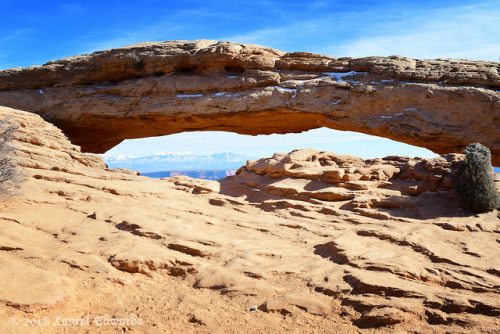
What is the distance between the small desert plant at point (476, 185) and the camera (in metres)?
10.6

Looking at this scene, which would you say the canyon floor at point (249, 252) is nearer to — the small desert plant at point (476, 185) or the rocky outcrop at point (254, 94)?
the small desert plant at point (476, 185)

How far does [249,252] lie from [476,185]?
25.1 feet

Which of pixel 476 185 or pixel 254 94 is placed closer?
pixel 476 185

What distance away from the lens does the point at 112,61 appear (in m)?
19.6

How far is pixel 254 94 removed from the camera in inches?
698

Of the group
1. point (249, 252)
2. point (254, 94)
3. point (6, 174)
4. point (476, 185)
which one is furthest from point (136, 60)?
point (476, 185)

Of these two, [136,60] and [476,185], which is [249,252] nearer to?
[476,185]

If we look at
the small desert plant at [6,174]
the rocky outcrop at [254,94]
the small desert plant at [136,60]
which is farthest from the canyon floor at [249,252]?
the small desert plant at [136,60]

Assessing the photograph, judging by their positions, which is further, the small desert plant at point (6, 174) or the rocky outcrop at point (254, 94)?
the rocky outcrop at point (254, 94)

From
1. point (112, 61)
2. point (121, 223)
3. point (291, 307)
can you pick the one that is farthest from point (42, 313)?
point (112, 61)

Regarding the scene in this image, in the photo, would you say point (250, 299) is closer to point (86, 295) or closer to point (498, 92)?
point (86, 295)

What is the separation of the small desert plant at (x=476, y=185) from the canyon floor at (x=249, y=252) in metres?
0.39

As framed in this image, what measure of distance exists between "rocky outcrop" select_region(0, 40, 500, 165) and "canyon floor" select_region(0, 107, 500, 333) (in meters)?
3.86

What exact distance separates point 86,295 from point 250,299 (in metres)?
3.25
